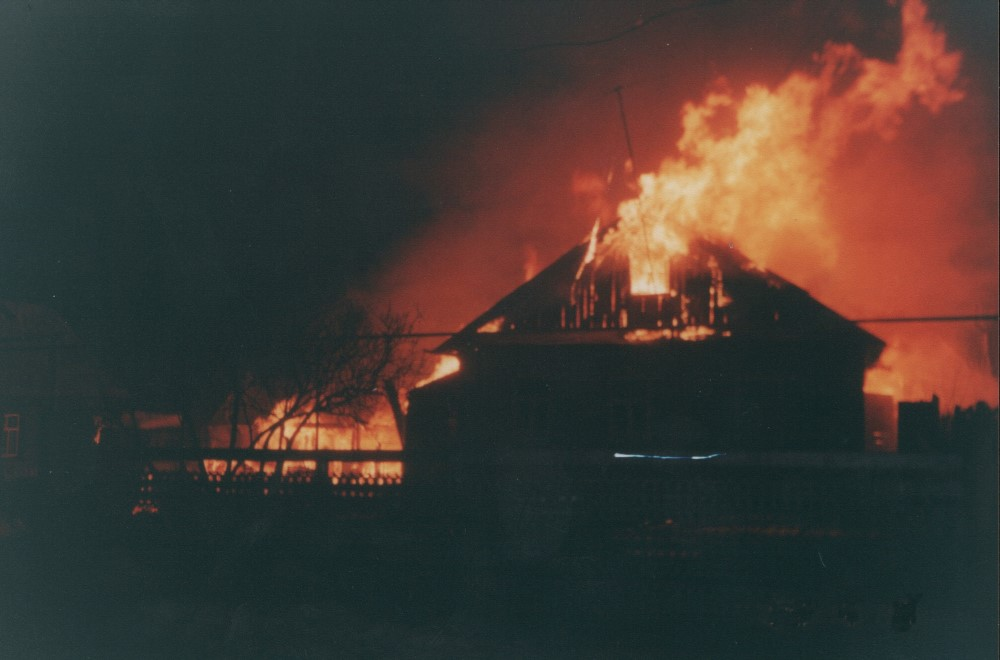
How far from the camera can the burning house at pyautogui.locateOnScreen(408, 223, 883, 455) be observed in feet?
41.1

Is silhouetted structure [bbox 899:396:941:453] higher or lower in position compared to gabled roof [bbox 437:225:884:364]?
lower

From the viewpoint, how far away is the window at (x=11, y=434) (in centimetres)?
1897

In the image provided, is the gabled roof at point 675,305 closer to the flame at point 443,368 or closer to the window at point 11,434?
the flame at point 443,368

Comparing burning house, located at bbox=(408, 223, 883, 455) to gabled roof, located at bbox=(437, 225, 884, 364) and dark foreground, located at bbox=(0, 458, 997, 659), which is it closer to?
gabled roof, located at bbox=(437, 225, 884, 364)

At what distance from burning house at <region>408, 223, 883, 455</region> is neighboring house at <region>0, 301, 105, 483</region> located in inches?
451

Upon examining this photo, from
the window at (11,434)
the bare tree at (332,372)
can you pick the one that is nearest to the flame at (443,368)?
the bare tree at (332,372)

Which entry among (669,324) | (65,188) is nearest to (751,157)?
(669,324)

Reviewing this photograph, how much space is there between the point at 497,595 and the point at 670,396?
18.9ft

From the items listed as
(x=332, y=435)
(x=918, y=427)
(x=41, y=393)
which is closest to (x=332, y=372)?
(x=332, y=435)

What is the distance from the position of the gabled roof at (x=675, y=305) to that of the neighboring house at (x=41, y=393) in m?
12.5

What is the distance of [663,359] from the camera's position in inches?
541

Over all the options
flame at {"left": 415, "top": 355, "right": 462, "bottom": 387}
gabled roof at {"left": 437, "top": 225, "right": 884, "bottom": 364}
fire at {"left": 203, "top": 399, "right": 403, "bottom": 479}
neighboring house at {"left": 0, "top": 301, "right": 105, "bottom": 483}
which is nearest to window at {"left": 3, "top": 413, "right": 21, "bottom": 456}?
neighboring house at {"left": 0, "top": 301, "right": 105, "bottom": 483}

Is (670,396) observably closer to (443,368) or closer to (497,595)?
(443,368)

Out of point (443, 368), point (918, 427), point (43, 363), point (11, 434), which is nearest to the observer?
point (918, 427)
